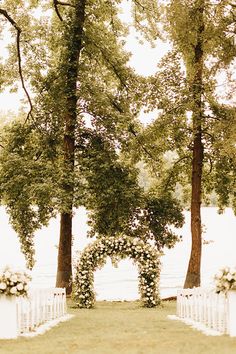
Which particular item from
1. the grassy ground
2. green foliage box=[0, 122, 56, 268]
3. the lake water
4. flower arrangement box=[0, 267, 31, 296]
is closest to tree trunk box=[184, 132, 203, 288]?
the lake water

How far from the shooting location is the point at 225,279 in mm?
9953

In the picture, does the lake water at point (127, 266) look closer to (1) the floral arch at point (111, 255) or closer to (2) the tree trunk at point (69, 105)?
(2) the tree trunk at point (69, 105)

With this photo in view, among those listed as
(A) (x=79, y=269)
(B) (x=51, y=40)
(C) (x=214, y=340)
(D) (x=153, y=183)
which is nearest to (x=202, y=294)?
(C) (x=214, y=340)

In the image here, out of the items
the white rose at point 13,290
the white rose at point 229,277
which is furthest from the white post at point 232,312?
the white rose at point 13,290

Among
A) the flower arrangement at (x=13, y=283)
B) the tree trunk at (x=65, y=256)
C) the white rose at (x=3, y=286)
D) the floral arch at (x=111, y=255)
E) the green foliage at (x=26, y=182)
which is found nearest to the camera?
the white rose at (x=3, y=286)

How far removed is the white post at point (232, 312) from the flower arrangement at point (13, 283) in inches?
150

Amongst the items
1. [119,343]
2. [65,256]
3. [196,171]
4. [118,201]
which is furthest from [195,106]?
[119,343]

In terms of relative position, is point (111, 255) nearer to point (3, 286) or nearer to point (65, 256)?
point (65, 256)

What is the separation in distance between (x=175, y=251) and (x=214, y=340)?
73.0 metres

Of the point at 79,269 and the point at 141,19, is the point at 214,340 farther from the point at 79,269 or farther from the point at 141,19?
the point at 141,19

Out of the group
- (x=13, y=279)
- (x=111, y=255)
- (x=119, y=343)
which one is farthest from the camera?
(x=111, y=255)

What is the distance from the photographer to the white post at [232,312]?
9664mm

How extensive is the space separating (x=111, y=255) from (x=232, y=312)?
1144 centimetres

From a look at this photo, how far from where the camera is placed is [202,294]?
510 inches
